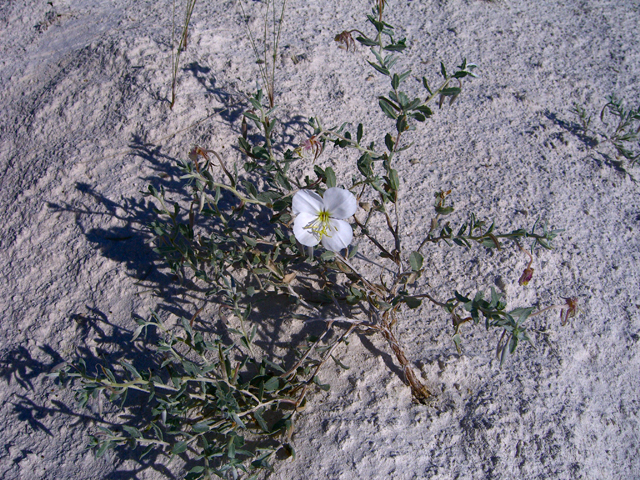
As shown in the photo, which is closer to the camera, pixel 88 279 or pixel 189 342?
pixel 189 342


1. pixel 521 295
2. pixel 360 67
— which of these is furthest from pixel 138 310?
pixel 360 67

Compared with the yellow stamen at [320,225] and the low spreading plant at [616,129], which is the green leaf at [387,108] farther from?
the low spreading plant at [616,129]

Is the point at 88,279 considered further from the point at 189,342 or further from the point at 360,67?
the point at 360,67

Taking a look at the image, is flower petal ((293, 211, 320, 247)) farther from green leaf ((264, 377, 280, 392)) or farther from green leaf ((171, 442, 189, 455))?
green leaf ((171, 442, 189, 455))

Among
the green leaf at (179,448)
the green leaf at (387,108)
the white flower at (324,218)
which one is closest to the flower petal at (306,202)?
the white flower at (324,218)

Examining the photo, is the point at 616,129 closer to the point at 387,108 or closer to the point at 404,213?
the point at 404,213

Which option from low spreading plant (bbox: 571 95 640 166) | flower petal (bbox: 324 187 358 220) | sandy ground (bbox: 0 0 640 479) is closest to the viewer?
flower petal (bbox: 324 187 358 220)

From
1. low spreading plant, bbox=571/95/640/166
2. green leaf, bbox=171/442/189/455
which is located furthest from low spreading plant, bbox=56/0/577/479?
low spreading plant, bbox=571/95/640/166
